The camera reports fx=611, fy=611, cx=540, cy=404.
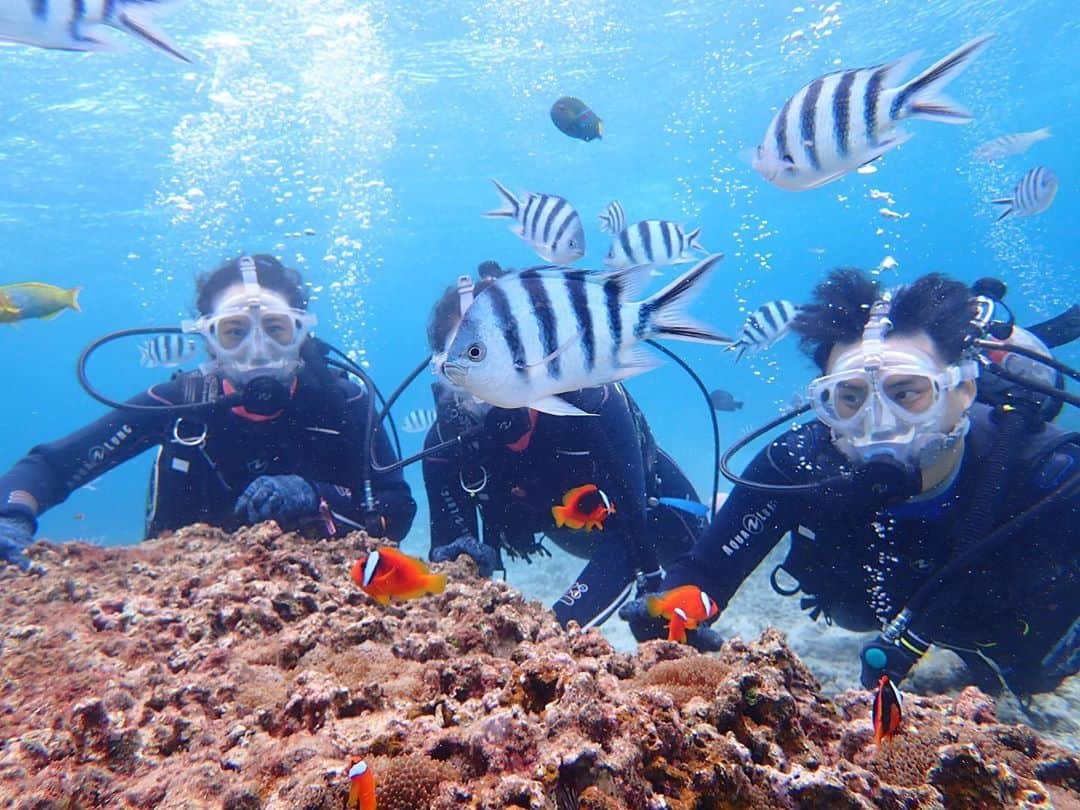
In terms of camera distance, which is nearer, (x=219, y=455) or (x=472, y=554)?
(x=472, y=554)

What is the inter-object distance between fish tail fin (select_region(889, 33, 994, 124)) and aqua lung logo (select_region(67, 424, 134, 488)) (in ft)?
18.1

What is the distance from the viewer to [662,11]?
1920 cm

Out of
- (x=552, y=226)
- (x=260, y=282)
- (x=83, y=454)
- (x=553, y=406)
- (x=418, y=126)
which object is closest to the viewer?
(x=553, y=406)

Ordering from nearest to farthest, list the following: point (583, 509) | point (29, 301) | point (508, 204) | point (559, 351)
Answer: point (559, 351) → point (583, 509) → point (508, 204) → point (29, 301)

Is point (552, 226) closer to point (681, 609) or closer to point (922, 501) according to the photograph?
point (681, 609)

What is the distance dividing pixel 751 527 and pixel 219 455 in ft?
13.1

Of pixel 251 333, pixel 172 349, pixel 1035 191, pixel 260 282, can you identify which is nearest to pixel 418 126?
pixel 172 349

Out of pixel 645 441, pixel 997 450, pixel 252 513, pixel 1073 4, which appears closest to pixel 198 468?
pixel 252 513

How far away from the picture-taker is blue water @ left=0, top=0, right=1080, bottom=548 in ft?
61.0

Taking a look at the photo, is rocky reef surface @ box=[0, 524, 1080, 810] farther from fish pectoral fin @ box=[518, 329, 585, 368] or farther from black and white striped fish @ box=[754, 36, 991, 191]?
black and white striped fish @ box=[754, 36, 991, 191]

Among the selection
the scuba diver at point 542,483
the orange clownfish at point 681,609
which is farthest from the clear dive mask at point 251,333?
the orange clownfish at point 681,609

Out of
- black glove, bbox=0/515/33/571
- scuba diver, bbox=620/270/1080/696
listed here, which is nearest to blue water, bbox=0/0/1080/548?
black glove, bbox=0/515/33/571

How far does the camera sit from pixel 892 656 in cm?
318

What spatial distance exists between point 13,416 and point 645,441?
138 metres
